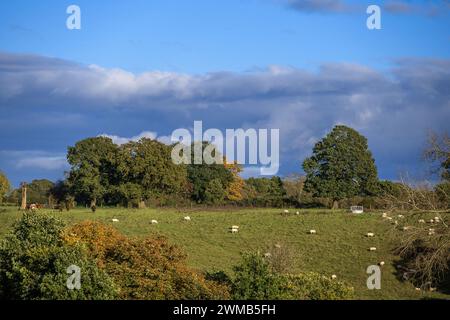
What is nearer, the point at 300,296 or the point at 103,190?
the point at 300,296

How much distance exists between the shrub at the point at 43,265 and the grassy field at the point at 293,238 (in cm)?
1051

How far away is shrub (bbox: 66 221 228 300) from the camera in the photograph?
108ft

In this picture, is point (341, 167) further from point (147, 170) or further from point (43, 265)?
point (43, 265)

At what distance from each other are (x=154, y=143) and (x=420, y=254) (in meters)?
46.8

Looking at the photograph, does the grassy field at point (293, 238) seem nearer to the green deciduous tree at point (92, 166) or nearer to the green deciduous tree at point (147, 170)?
the green deciduous tree at point (147, 170)

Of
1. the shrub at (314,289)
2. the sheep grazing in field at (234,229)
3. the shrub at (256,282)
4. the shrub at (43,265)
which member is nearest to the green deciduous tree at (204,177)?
the sheep grazing in field at (234,229)

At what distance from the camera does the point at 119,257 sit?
35594 millimetres

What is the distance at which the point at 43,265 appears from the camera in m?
32.1

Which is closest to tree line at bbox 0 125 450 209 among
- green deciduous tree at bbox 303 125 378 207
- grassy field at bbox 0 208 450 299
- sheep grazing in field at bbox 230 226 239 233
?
green deciduous tree at bbox 303 125 378 207

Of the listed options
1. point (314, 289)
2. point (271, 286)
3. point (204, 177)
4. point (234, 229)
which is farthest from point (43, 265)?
point (204, 177)

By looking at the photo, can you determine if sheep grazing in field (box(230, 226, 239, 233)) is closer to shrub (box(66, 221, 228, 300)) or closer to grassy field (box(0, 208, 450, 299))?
grassy field (box(0, 208, 450, 299))

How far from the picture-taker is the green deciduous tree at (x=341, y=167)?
90438 millimetres
